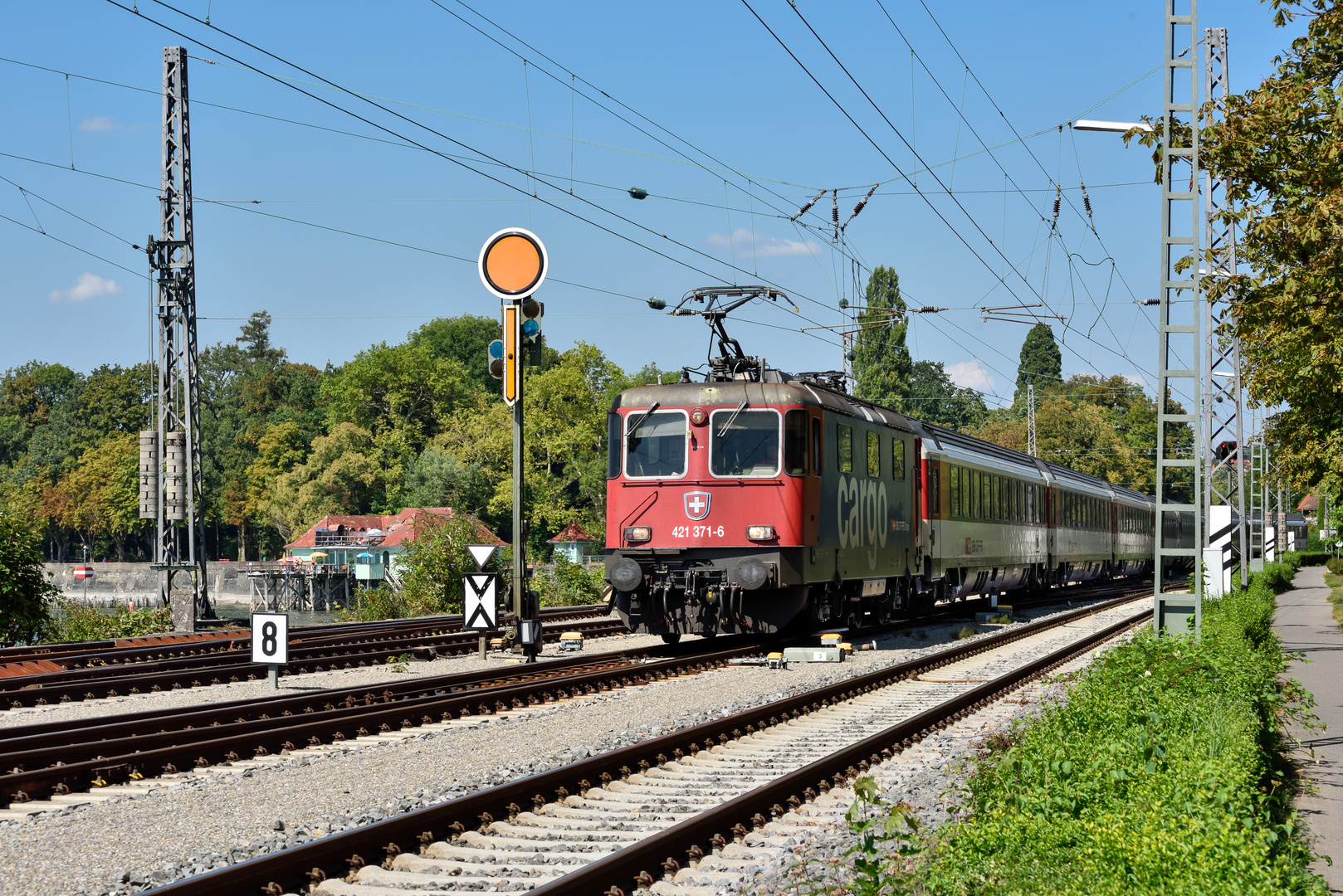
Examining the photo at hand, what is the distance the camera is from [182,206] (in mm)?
24094

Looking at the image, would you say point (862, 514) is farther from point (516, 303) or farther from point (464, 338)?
point (464, 338)

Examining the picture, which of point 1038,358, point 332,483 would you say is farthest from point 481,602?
point 1038,358

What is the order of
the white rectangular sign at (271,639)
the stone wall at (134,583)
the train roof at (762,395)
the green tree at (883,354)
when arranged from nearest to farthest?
1. the white rectangular sign at (271,639)
2. the train roof at (762,395)
3. the green tree at (883,354)
4. the stone wall at (134,583)

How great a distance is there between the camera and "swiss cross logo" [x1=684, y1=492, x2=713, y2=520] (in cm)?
1841

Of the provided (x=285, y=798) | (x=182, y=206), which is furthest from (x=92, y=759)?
(x=182, y=206)

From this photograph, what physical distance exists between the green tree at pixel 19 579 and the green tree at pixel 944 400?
11652cm

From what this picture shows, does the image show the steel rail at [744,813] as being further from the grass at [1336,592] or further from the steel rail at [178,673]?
the grass at [1336,592]

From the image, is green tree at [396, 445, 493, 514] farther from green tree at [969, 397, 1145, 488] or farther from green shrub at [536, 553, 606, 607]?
green shrub at [536, 553, 606, 607]

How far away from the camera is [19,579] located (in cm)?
2170

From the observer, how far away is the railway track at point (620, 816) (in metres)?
6.58

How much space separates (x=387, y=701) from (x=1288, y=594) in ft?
114

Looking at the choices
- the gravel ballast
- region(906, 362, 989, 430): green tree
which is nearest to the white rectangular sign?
the gravel ballast

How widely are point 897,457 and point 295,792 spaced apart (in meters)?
15.5

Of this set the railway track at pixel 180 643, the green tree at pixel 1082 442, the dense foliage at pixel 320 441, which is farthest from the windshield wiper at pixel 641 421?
the green tree at pixel 1082 442
